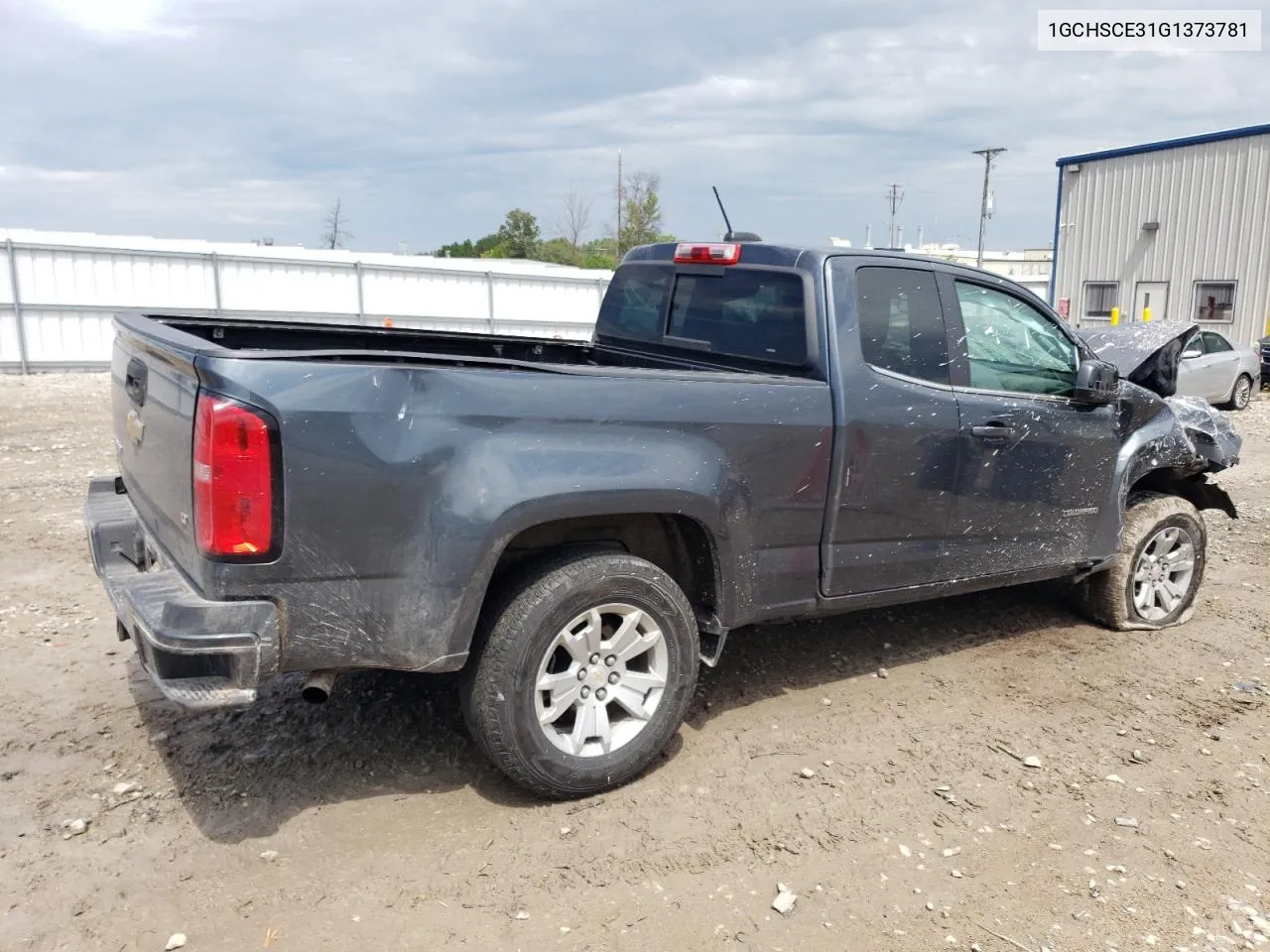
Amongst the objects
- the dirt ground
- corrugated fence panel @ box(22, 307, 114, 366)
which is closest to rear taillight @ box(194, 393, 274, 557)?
the dirt ground

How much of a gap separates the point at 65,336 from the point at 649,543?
1852 cm

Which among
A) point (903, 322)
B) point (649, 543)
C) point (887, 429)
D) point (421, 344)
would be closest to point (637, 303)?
point (421, 344)

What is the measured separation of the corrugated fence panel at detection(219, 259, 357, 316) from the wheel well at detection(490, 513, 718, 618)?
18711mm

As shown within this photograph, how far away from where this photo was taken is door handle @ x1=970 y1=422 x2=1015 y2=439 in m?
4.31

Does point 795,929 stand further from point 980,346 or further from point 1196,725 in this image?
point 980,346

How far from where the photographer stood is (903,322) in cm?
420

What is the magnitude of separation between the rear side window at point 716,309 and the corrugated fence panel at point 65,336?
1609 cm

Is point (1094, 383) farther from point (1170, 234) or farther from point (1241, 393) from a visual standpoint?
point (1170, 234)

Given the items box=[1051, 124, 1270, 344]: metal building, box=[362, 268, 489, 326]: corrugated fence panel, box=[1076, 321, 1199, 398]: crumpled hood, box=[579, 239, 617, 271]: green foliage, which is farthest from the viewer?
box=[579, 239, 617, 271]: green foliage

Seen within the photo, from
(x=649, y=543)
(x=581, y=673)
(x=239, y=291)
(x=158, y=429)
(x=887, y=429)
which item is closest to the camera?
(x=158, y=429)

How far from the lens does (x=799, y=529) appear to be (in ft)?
12.7

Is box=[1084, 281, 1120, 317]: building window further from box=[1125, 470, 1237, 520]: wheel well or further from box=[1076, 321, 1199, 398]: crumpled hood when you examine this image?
box=[1076, 321, 1199, 398]: crumpled hood

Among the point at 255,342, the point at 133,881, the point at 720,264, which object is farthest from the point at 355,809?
the point at 720,264

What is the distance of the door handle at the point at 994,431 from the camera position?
431 centimetres
